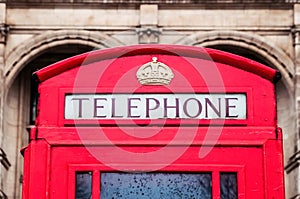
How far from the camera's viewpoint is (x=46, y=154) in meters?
5.11

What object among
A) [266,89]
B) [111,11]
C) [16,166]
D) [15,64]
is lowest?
[266,89]

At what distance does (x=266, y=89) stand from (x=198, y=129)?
48 cm

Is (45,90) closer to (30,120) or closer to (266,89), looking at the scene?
(266,89)

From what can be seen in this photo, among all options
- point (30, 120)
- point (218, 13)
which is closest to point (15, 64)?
point (30, 120)

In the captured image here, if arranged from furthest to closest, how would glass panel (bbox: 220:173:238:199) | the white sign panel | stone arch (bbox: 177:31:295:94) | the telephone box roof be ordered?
stone arch (bbox: 177:31:295:94), the telephone box roof, the white sign panel, glass panel (bbox: 220:173:238:199)

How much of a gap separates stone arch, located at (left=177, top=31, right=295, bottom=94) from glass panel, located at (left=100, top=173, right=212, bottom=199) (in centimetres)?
1070

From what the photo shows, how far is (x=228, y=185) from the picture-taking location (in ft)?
16.5

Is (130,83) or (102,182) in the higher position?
(130,83)

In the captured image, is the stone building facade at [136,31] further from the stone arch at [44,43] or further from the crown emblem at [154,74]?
the crown emblem at [154,74]

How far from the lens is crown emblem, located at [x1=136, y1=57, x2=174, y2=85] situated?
5193 mm

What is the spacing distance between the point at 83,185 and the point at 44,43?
11.0 meters

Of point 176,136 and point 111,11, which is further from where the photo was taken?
point 111,11

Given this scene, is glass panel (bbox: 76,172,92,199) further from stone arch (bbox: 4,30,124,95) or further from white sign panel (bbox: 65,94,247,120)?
stone arch (bbox: 4,30,124,95)

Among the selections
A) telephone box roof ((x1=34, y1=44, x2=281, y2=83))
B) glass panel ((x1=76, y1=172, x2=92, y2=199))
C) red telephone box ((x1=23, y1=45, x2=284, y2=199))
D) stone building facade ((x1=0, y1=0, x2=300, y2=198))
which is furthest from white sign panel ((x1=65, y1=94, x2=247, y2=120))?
stone building facade ((x1=0, y1=0, x2=300, y2=198))
